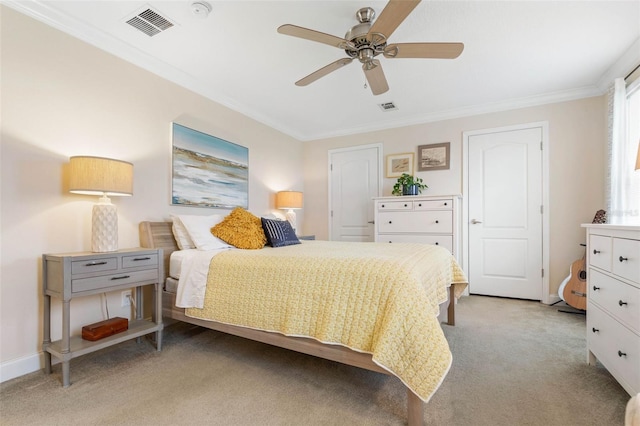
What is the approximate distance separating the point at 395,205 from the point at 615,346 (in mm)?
2452

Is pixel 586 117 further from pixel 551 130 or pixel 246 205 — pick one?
pixel 246 205

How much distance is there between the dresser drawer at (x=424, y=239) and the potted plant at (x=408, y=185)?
1.97 ft

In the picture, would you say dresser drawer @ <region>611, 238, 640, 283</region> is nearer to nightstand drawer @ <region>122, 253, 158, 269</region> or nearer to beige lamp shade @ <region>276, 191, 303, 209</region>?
nightstand drawer @ <region>122, 253, 158, 269</region>

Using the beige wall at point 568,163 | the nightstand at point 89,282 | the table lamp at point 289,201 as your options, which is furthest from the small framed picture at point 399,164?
the nightstand at point 89,282

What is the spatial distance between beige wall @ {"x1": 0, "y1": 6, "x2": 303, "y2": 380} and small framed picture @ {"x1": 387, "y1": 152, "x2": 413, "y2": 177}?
9.65 ft

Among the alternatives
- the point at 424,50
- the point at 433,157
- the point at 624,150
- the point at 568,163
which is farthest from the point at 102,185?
the point at 568,163

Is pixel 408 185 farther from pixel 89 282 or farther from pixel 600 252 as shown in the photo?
pixel 89 282

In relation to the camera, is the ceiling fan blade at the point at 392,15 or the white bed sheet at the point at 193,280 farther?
the white bed sheet at the point at 193,280

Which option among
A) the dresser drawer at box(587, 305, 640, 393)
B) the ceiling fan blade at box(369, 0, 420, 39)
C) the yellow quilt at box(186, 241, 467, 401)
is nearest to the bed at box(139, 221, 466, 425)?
the yellow quilt at box(186, 241, 467, 401)

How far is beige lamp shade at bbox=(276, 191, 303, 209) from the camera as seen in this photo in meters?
4.14

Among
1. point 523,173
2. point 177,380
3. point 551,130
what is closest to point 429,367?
point 177,380

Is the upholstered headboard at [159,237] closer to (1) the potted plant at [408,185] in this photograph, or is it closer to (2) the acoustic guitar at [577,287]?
(1) the potted plant at [408,185]

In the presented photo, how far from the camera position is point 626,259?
1.48 meters

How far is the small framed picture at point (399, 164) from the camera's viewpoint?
4.22 m
